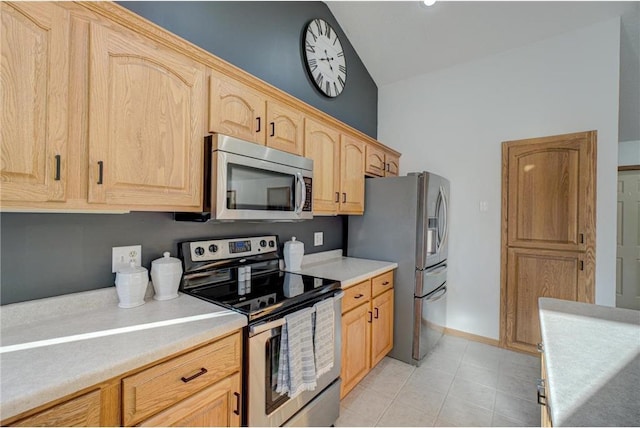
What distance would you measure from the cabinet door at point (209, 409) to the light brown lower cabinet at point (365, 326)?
0.85 m

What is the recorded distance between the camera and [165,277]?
1375 mm

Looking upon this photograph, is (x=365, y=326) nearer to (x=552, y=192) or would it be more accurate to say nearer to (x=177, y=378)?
(x=177, y=378)

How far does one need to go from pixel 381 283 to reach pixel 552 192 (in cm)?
181

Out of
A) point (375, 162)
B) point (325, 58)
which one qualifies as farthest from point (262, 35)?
point (375, 162)

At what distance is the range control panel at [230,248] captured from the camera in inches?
63.5

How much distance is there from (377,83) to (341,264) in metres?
2.42

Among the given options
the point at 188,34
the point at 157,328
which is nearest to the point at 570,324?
the point at 157,328

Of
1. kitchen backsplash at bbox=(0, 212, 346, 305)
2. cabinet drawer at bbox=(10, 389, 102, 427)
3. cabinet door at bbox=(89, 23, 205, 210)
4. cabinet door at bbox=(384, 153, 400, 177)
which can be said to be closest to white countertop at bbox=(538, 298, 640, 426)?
cabinet drawer at bbox=(10, 389, 102, 427)

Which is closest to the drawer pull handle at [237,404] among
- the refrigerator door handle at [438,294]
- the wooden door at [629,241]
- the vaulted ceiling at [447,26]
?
the refrigerator door handle at [438,294]

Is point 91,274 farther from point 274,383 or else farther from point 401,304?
point 401,304

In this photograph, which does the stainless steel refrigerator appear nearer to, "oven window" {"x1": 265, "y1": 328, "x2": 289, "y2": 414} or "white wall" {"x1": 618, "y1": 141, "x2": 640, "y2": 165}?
"oven window" {"x1": 265, "y1": 328, "x2": 289, "y2": 414}

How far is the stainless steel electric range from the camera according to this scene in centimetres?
123

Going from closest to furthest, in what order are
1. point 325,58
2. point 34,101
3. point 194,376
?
point 34,101
point 194,376
point 325,58

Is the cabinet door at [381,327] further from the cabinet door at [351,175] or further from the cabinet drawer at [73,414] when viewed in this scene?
the cabinet drawer at [73,414]
